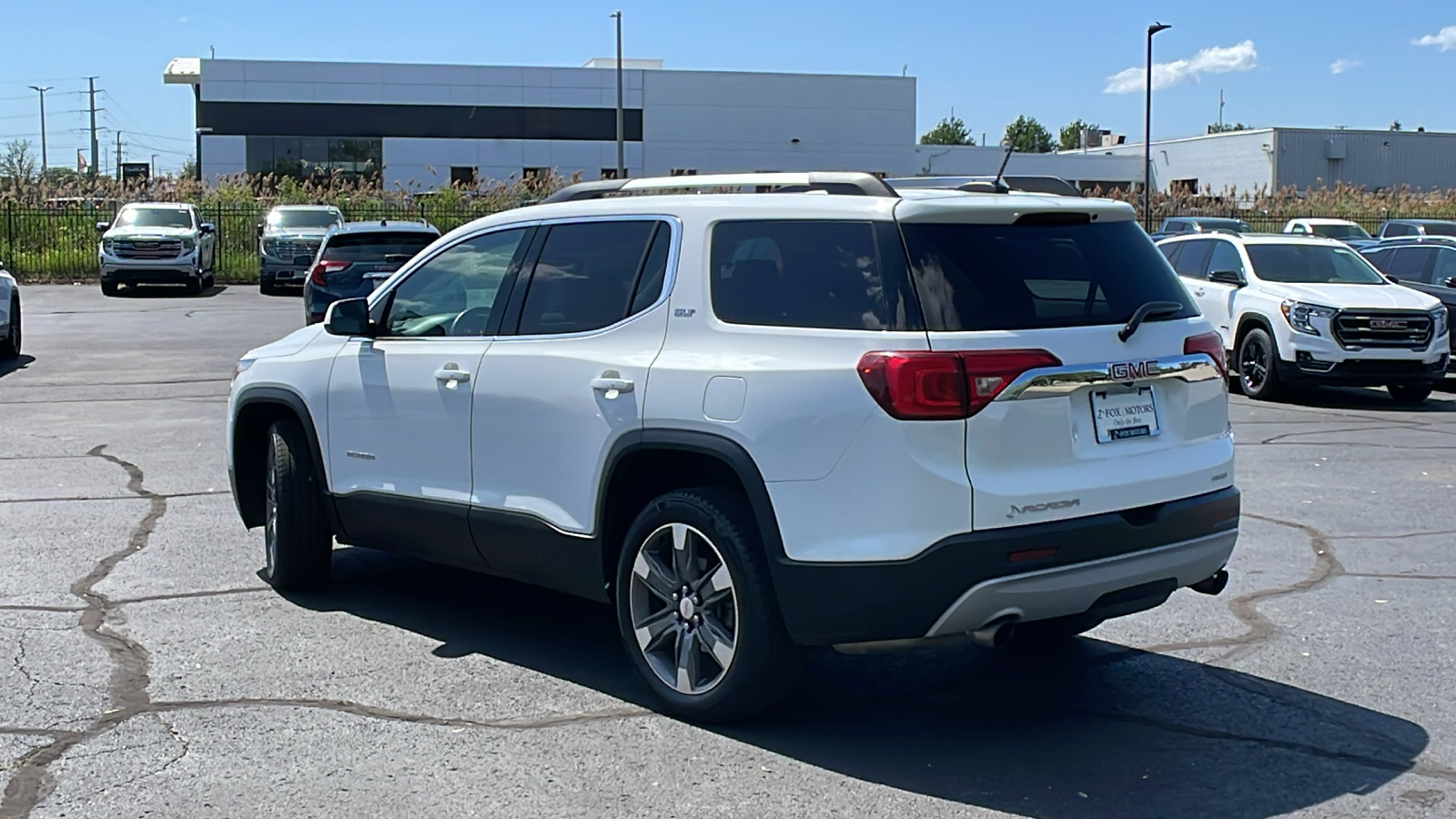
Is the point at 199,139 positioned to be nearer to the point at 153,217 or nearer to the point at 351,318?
the point at 153,217

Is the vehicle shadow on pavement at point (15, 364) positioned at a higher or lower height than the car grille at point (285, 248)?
lower

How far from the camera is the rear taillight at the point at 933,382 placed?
4.60 m

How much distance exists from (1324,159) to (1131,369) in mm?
76405

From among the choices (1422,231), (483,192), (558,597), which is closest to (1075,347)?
(558,597)

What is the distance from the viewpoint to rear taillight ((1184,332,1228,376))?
5.27 meters

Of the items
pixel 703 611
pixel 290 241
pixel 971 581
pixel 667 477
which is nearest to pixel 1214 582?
pixel 971 581

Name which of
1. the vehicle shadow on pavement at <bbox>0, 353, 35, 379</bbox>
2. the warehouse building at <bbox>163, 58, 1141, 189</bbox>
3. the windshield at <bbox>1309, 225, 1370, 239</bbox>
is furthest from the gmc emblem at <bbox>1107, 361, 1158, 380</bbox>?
the warehouse building at <bbox>163, 58, 1141, 189</bbox>

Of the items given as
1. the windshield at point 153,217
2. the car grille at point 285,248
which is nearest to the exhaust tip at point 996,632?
the car grille at point 285,248

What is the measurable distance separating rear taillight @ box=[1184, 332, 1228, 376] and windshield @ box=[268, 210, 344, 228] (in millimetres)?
29692

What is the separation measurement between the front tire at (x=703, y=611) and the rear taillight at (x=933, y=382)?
0.68 metres

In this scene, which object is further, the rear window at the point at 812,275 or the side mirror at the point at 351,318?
the side mirror at the point at 351,318

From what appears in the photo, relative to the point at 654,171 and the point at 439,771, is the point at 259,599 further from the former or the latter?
the point at 654,171

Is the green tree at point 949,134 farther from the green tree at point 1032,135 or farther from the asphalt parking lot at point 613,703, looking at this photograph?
the asphalt parking lot at point 613,703

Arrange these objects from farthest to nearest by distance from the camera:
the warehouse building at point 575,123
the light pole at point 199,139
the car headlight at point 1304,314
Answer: the warehouse building at point 575,123
the light pole at point 199,139
the car headlight at point 1304,314
